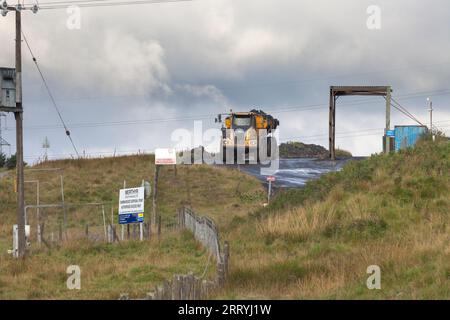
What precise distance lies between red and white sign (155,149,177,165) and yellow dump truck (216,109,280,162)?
612 inches

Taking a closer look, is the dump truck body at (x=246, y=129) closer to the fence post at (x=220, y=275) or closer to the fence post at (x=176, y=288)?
the fence post at (x=220, y=275)

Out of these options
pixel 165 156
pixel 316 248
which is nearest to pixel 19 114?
pixel 165 156

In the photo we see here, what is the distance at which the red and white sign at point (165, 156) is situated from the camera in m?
27.3

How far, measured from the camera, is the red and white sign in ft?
89.6

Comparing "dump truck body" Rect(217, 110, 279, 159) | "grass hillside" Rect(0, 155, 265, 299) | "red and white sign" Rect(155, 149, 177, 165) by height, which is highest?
"dump truck body" Rect(217, 110, 279, 159)

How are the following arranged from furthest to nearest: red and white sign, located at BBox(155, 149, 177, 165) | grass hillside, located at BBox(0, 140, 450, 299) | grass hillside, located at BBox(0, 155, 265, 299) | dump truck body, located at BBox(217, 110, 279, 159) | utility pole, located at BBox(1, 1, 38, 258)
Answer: dump truck body, located at BBox(217, 110, 279, 159), red and white sign, located at BBox(155, 149, 177, 165), utility pole, located at BBox(1, 1, 38, 258), grass hillside, located at BBox(0, 155, 265, 299), grass hillside, located at BBox(0, 140, 450, 299)

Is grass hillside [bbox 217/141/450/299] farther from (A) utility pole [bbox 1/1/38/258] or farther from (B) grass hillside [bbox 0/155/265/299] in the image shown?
(A) utility pole [bbox 1/1/38/258]

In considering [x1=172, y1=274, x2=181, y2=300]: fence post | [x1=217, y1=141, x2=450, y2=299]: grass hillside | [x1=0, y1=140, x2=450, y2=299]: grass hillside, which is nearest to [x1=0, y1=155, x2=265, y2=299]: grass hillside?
[x1=0, y1=140, x2=450, y2=299]: grass hillside

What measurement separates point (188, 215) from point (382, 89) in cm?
2141

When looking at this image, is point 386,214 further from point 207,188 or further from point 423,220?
point 207,188

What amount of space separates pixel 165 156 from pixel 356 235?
1046cm

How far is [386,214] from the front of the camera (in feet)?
67.8
